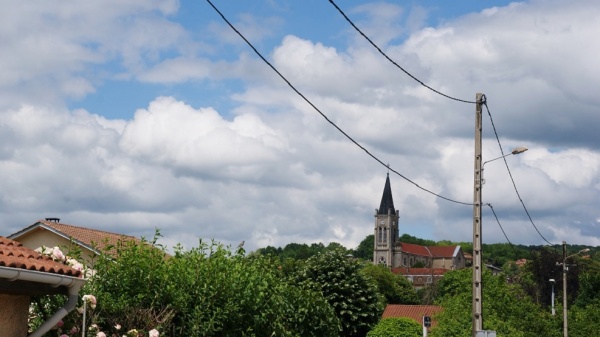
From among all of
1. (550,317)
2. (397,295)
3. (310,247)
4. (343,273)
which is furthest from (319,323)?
(310,247)

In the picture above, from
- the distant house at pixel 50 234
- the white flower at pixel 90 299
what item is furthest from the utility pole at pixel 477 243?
the distant house at pixel 50 234

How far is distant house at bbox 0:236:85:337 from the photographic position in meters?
8.66

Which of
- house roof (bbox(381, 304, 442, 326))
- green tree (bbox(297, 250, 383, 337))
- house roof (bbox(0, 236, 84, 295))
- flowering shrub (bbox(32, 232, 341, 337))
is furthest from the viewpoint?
house roof (bbox(381, 304, 442, 326))

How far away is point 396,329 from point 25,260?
39571 millimetres

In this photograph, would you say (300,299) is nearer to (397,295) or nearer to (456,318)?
(456,318)

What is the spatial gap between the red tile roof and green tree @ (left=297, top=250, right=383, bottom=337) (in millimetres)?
39241

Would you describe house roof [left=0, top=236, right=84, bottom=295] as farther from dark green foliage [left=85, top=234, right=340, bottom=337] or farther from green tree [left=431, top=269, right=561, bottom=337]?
green tree [left=431, top=269, right=561, bottom=337]

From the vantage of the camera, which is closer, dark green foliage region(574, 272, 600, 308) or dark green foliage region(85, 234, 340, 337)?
dark green foliage region(85, 234, 340, 337)

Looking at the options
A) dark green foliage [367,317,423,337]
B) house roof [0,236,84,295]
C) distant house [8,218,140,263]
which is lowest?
dark green foliage [367,317,423,337]

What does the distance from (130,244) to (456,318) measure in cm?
2211

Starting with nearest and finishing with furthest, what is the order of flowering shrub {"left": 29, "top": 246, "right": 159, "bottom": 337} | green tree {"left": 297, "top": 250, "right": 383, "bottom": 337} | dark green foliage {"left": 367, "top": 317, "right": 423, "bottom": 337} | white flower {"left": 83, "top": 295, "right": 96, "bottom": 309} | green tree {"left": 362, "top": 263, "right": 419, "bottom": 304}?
1. flowering shrub {"left": 29, "top": 246, "right": 159, "bottom": 337}
2. white flower {"left": 83, "top": 295, "right": 96, "bottom": 309}
3. dark green foliage {"left": 367, "top": 317, "right": 423, "bottom": 337}
4. green tree {"left": 297, "top": 250, "right": 383, "bottom": 337}
5. green tree {"left": 362, "top": 263, "right": 419, "bottom": 304}

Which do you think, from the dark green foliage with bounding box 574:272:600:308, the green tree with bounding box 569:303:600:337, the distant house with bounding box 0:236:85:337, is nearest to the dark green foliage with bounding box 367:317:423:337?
the green tree with bounding box 569:303:600:337

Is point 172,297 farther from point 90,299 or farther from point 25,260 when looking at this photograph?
point 25,260

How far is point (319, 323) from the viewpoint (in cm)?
2639
